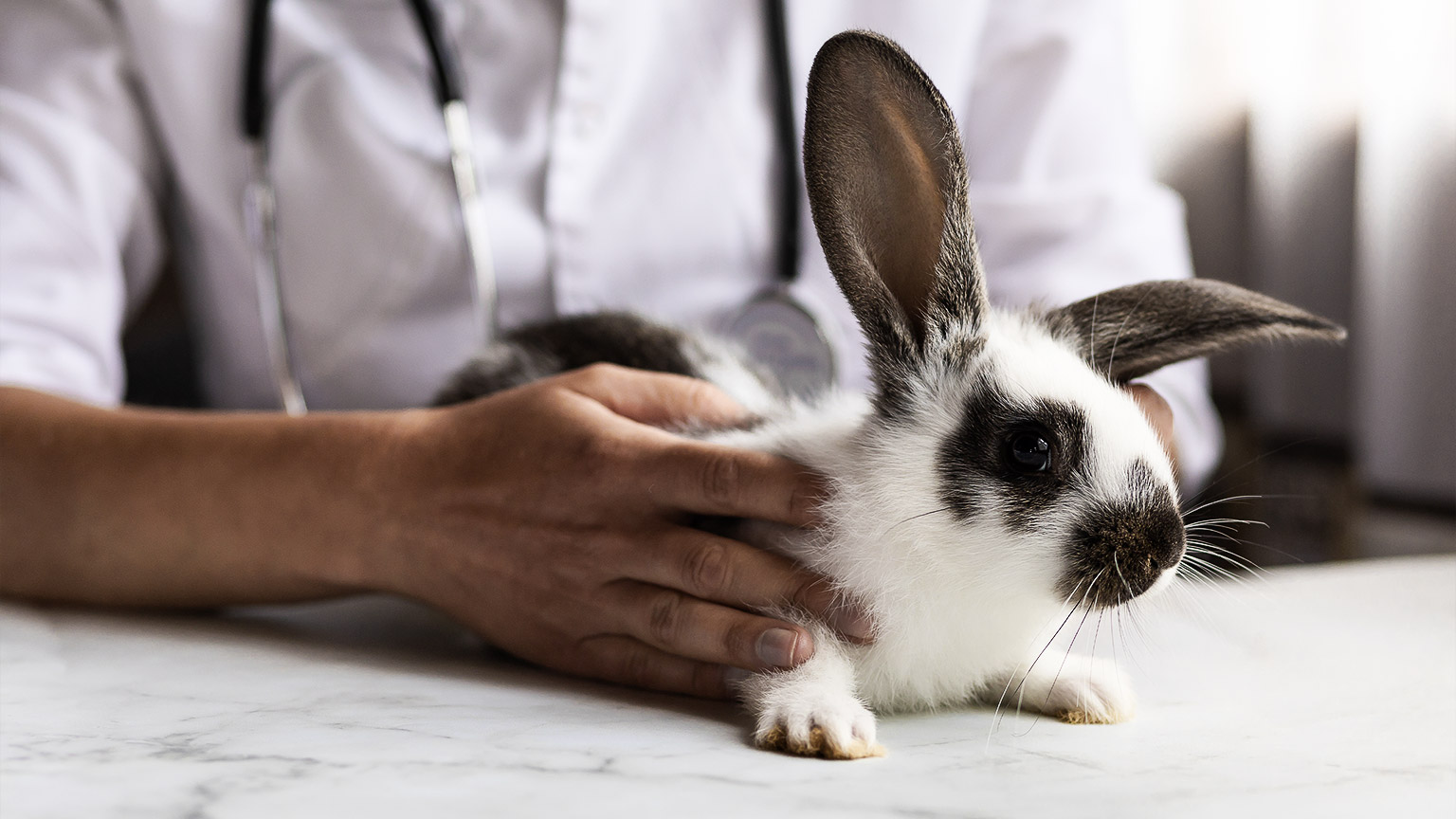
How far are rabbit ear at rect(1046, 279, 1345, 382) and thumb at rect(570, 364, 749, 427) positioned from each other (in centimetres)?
27

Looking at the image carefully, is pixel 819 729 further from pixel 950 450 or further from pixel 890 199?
pixel 890 199

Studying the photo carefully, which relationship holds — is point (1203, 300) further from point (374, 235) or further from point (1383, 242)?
point (1383, 242)

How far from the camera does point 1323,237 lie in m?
2.04

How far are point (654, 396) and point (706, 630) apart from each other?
21cm

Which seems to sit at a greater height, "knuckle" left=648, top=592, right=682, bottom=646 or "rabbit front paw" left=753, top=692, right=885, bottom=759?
"knuckle" left=648, top=592, right=682, bottom=646

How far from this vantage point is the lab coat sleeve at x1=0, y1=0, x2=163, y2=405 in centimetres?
121

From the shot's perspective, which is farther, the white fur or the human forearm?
the human forearm

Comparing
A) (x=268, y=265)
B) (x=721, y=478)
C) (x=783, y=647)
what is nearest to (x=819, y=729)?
(x=783, y=647)

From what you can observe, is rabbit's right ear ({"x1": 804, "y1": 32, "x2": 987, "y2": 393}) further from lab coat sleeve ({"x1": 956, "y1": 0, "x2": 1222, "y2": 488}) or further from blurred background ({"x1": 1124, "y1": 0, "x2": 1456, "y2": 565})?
blurred background ({"x1": 1124, "y1": 0, "x2": 1456, "y2": 565})

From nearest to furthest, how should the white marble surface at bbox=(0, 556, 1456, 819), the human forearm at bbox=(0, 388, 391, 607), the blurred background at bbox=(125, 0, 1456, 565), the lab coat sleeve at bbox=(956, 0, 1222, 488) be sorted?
the white marble surface at bbox=(0, 556, 1456, 819), the human forearm at bbox=(0, 388, 391, 607), the lab coat sleeve at bbox=(956, 0, 1222, 488), the blurred background at bbox=(125, 0, 1456, 565)

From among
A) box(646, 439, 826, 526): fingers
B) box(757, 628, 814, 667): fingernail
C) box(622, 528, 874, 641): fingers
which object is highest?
box(646, 439, 826, 526): fingers

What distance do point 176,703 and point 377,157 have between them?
0.73m

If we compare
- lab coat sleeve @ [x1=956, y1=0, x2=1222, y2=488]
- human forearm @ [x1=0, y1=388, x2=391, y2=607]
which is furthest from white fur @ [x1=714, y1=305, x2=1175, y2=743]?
lab coat sleeve @ [x1=956, y1=0, x2=1222, y2=488]

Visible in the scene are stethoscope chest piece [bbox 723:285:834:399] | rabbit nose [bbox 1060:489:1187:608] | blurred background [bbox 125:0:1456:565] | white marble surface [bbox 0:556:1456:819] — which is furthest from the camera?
blurred background [bbox 125:0:1456:565]
